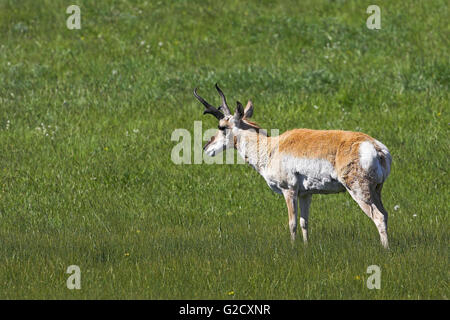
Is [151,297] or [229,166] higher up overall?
[229,166]

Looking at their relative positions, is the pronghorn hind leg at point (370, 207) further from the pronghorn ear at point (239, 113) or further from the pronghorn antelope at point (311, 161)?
the pronghorn ear at point (239, 113)

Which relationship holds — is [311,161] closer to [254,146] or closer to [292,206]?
[292,206]

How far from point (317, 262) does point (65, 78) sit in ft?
43.9

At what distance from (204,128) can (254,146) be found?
607cm

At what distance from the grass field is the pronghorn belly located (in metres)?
0.76

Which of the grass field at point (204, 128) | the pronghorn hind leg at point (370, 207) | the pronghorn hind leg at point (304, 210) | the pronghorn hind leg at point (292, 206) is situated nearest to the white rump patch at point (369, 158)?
the pronghorn hind leg at point (370, 207)

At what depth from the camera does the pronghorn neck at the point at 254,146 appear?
38.2 feet

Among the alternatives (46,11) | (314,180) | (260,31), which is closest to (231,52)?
(260,31)

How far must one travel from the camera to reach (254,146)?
11.8 meters

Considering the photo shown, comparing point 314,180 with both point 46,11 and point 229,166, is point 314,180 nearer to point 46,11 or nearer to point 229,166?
point 229,166

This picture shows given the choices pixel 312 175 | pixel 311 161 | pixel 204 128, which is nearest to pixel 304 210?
pixel 312 175

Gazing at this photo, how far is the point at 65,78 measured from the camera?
21.3m

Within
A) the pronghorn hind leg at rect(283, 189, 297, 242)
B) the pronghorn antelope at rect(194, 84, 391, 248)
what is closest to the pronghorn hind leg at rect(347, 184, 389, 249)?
the pronghorn antelope at rect(194, 84, 391, 248)

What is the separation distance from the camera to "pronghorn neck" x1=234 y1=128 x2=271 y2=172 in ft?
38.2
